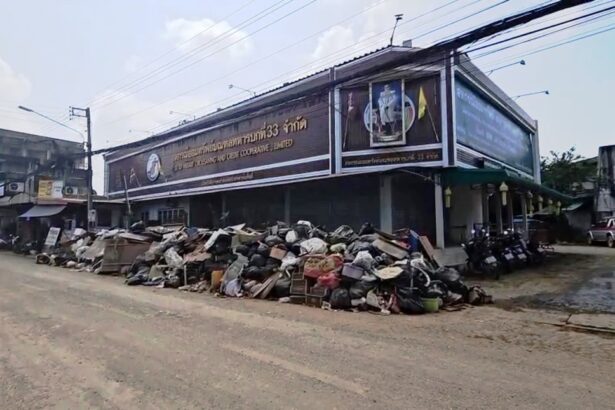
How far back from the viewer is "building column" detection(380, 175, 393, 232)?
15.9 meters

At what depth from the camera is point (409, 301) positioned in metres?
8.84

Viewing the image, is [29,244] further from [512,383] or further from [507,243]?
[512,383]

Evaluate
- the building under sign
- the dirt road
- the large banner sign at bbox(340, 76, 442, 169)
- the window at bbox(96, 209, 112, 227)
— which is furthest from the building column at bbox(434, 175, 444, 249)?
the window at bbox(96, 209, 112, 227)

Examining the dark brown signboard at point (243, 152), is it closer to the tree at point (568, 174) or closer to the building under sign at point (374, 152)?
the building under sign at point (374, 152)

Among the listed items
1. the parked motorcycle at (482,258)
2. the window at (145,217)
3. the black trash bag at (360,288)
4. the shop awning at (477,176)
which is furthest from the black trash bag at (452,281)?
the window at (145,217)

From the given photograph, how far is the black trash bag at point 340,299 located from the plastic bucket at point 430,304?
5.06 ft

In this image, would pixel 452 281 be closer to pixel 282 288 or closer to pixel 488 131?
pixel 282 288

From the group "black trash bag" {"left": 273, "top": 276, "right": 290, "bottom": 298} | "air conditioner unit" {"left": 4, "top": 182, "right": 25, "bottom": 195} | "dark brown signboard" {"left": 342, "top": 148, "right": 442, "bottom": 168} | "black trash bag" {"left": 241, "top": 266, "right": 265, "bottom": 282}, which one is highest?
"air conditioner unit" {"left": 4, "top": 182, "right": 25, "bottom": 195}

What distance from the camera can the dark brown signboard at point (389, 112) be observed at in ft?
49.5

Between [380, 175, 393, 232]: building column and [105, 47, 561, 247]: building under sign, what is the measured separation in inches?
1.4

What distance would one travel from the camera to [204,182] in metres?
24.3

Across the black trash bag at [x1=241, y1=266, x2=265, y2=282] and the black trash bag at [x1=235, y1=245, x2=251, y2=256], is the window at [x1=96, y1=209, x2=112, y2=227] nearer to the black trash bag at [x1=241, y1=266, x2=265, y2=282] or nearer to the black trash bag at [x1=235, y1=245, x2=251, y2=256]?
the black trash bag at [x1=235, y1=245, x2=251, y2=256]

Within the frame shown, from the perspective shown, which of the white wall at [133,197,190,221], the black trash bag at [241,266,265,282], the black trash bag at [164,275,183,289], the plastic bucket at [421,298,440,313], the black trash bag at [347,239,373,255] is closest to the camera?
the plastic bucket at [421,298,440,313]

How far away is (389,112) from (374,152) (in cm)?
151
